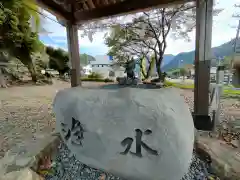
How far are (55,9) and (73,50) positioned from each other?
29.2 inches

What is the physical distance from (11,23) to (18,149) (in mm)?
4947

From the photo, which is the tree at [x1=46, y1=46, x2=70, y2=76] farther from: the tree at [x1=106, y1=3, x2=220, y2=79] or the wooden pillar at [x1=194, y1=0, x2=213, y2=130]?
the wooden pillar at [x1=194, y1=0, x2=213, y2=130]

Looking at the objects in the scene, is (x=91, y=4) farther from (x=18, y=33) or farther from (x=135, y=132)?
(x=18, y=33)

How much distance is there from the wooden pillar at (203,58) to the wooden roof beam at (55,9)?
1.96 meters

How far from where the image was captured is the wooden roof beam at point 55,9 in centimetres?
207

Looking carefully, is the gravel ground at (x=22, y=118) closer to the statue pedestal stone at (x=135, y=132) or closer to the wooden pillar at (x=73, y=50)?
the wooden pillar at (x=73, y=50)

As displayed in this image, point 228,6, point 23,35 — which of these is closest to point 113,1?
point 228,6

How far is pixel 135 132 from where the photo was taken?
926mm

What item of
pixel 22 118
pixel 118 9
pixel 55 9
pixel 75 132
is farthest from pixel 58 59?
pixel 75 132

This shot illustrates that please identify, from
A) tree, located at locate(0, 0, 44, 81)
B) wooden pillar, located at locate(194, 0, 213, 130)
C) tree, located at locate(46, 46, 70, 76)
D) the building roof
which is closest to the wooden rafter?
the building roof

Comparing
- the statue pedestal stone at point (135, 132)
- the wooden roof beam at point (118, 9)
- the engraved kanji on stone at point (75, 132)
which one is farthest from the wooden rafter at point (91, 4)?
the engraved kanji on stone at point (75, 132)

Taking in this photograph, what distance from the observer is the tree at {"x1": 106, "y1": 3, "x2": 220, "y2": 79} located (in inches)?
172

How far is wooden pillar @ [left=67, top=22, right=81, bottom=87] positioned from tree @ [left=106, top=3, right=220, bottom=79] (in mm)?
2150

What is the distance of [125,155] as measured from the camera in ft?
3.21
